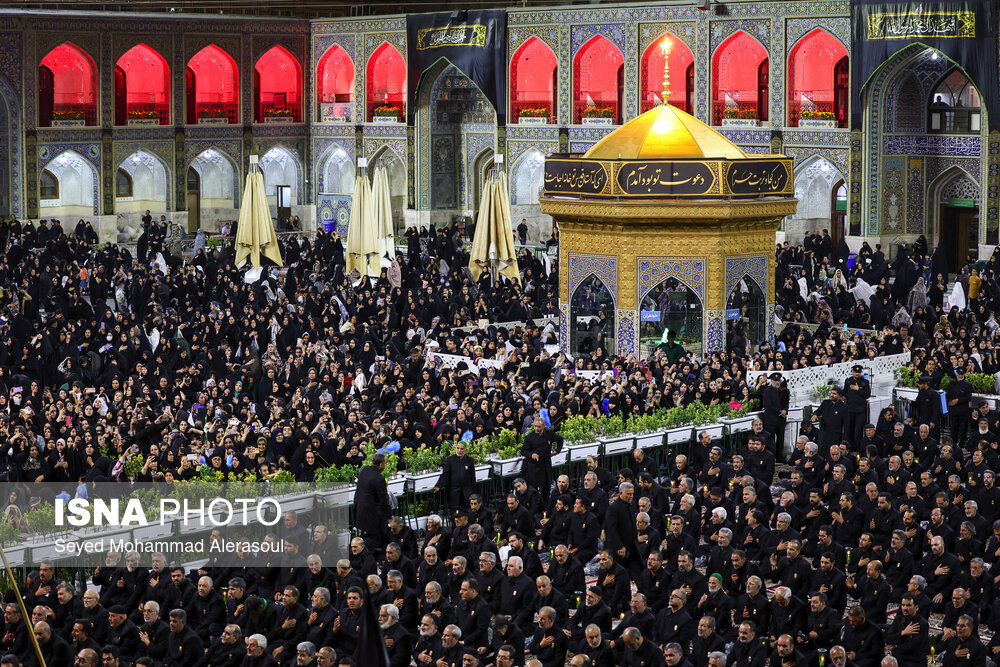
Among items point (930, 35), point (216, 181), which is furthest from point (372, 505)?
point (216, 181)

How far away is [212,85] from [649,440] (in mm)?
24982

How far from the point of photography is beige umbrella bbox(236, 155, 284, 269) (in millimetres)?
24406

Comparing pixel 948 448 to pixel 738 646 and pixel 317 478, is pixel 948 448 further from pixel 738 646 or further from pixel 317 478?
pixel 317 478

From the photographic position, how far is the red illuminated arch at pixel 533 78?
34094mm

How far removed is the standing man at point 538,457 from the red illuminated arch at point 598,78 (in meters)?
19.5

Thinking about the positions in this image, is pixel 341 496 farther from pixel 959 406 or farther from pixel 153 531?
pixel 959 406

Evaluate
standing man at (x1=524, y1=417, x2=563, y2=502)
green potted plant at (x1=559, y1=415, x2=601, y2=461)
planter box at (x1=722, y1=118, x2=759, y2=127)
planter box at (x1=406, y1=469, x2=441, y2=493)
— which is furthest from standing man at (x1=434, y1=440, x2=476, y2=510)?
planter box at (x1=722, y1=118, x2=759, y2=127)

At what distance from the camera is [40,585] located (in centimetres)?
1113

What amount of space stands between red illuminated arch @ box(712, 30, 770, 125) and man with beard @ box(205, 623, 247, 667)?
22606 mm

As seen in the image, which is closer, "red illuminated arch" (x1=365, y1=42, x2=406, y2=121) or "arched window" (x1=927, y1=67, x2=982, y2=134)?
"arched window" (x1=927, y1=67, x2=982, y2=134)

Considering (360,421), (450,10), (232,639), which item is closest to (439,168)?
(450,10)

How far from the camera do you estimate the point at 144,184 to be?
37.3 meters

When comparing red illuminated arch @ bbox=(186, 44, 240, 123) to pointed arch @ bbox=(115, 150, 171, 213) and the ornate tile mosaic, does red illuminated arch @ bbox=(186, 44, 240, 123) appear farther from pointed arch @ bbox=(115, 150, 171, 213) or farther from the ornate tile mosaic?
the ornate tile mosaic

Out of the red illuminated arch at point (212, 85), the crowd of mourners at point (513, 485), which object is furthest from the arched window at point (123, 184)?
the crowd of mourners at point (513, 485)
